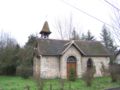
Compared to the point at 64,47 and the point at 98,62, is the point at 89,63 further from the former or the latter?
the point at 64,47

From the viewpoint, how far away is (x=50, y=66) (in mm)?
34406

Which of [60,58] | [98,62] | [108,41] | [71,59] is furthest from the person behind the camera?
[108,41]

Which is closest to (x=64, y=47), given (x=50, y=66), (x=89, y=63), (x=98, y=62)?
(x=50, y=66)

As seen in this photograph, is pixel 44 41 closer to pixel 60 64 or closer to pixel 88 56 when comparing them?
pixel 60 64

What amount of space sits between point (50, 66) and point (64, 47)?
3.64 meters

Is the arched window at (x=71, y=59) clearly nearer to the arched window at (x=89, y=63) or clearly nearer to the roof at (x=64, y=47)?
the roof at (x=64, y=47)

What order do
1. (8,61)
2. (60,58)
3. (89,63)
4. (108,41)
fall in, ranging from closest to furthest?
1. (60,58)
2. (89,63)
3. (8,61)
4. (108,41)

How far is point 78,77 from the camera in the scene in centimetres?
3541

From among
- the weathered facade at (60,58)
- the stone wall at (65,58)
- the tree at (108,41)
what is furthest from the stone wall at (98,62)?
the tree at (108,41)

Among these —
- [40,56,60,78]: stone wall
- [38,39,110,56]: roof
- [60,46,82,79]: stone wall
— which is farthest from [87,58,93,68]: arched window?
[40,56,60,78]: stone wall

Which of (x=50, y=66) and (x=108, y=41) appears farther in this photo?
(x=108, y=41)

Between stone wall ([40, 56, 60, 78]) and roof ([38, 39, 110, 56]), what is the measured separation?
882 millimetres

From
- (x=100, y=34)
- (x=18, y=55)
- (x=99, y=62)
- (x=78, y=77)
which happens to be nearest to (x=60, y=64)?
(x=78, y=77)

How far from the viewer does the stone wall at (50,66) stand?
33969 mm
